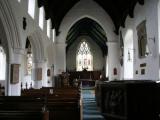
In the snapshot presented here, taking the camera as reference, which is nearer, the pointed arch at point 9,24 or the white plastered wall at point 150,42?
the pointed arch at point 9,24

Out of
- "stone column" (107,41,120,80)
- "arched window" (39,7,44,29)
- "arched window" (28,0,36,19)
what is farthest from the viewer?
"stone column" (107,41,120,80)

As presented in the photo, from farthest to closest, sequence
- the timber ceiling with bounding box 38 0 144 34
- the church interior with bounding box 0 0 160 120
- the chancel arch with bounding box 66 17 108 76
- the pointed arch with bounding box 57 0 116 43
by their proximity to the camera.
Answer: the chancel arch with bounding box 66 17 108 76 < the pointed arch with bounding box 57 0 116 43 < the timber ceiling with bounding box 38 0 144 34 < the church interior with bounding box 0 0 160 120

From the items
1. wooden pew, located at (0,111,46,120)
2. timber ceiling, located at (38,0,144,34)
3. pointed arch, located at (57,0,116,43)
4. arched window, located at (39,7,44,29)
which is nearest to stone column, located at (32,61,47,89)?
arched window, located at (39,7,44,29)

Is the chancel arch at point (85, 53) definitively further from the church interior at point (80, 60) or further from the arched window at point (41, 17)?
the arched window at point (41, 17)

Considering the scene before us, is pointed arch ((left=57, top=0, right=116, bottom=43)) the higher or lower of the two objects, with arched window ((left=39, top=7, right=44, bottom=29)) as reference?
higher

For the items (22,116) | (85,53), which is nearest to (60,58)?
(85,53)

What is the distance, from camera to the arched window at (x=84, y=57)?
32.7 meters

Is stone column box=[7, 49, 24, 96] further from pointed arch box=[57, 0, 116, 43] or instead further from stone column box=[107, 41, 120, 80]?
stone column box=[107, 41, 120, 80]

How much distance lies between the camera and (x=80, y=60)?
3291 cm

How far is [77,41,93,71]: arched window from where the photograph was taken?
32719mm

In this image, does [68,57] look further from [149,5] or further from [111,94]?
[111,94]

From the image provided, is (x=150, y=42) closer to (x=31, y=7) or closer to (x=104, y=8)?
(x=31, y=7)

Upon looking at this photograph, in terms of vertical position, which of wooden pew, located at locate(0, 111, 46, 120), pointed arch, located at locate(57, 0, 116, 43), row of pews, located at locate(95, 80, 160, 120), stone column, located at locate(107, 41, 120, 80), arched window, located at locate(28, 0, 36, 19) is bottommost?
wooden pew, located at locate(0, 111, 46, 120)

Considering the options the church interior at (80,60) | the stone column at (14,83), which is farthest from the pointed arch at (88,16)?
the stone column at (14,83)
